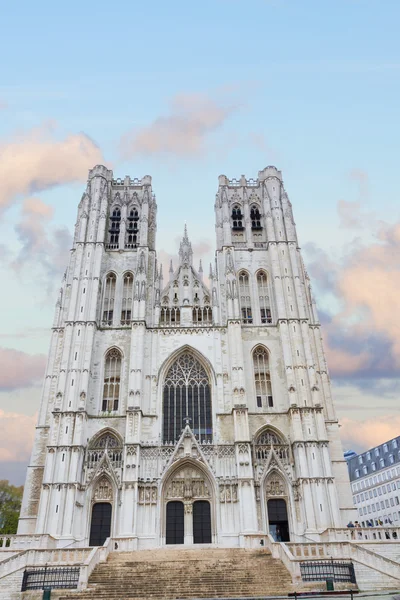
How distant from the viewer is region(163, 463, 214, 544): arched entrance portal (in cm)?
2905

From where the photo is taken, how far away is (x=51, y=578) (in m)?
19.1

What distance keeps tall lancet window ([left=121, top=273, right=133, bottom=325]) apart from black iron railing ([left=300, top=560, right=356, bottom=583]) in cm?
2166

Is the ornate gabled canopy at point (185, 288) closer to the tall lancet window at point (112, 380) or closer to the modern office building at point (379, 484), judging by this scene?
the tall lancet window at point (112, 380)

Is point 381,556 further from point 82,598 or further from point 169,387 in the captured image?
point 169,387

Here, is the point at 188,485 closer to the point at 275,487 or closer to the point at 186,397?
the point at 275,487

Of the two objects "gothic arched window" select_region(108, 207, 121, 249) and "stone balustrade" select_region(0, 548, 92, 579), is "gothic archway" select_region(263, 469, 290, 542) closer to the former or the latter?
"stone balustrade" select_region(0, 548, 92, 579)

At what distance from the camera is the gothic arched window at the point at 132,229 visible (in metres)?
40.7

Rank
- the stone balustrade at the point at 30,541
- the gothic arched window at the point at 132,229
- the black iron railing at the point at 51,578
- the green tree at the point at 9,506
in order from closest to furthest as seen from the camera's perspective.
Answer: the black iron railing at the point at 51,578 < the stone balustrade at the point at 30,541 < the gothic arched window at the point at 132,229 < the green tree at the point at 9,506

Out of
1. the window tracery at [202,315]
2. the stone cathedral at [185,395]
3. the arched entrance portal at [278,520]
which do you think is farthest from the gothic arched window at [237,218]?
the arched entrance portal at [278,520]

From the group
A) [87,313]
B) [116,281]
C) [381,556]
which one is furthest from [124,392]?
[381,556]

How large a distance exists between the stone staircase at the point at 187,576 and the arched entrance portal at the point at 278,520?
5.11 metres

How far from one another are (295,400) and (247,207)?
1790cm

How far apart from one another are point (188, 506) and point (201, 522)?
121cm

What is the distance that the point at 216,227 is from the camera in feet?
136
